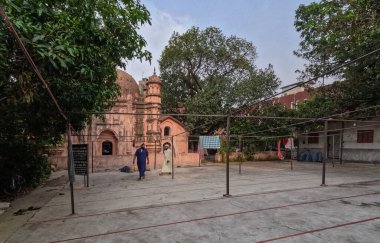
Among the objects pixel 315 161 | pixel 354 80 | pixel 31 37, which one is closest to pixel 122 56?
pixel 31 37

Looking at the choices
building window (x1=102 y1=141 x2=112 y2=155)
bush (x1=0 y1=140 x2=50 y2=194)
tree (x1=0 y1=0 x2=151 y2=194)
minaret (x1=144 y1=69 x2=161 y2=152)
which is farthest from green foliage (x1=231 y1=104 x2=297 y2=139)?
tree (x1=0 y1=0 x2=151 y2=194)

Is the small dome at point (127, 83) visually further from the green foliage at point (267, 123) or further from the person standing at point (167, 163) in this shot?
the person standing at point (167, 163)

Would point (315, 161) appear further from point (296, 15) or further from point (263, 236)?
point (263, 236)

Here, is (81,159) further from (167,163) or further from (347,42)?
(347,42)

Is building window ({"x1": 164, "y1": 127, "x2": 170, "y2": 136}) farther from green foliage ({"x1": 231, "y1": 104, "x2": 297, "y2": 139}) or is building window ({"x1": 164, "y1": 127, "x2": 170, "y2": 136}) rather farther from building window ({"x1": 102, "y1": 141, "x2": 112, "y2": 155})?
green foliage ({"x1": 231, "y1": 104, "x2": 297, "y2": 139})

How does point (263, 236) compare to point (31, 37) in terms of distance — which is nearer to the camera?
point (31, 37)

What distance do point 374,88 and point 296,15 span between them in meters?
5.52

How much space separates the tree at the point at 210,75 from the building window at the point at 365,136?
793 centimetres

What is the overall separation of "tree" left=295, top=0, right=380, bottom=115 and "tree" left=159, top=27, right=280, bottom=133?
782 centimetres

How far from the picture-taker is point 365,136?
1983cm

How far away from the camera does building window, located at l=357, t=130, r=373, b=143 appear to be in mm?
19453

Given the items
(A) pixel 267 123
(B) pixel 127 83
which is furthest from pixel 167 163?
(A) pixel 267 123

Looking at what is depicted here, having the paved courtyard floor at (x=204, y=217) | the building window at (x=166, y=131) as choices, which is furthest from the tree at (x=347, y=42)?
the building window at (x=166, y=131)

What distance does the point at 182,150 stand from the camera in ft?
74.7
